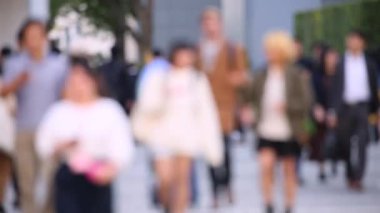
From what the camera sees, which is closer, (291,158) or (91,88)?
(91,88)

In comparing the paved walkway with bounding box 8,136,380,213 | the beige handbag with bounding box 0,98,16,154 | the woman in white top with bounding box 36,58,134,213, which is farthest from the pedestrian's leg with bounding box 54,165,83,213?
the paved walkway with bounding box 8,136,380,213

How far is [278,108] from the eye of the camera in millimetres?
12172

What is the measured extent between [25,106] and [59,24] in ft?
151

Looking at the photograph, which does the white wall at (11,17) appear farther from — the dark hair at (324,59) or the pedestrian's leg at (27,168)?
the pedestrian's leg at (27,168)

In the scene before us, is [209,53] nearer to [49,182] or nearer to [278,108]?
[278,108]

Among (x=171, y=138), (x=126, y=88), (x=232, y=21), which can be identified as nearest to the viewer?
(x=171, y=138)

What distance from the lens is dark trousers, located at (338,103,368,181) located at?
15.9 metres

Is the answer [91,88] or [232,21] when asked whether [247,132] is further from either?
[91,88]

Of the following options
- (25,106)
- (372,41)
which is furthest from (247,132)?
(25,106)

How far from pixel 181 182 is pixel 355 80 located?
Answer: 167 inches

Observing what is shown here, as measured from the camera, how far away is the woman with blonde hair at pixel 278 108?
12.1 meters

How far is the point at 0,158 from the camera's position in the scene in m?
13.4

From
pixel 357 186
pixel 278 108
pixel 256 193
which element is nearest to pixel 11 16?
pixel 256 193

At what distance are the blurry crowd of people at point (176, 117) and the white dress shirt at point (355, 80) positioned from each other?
0.01 metres
